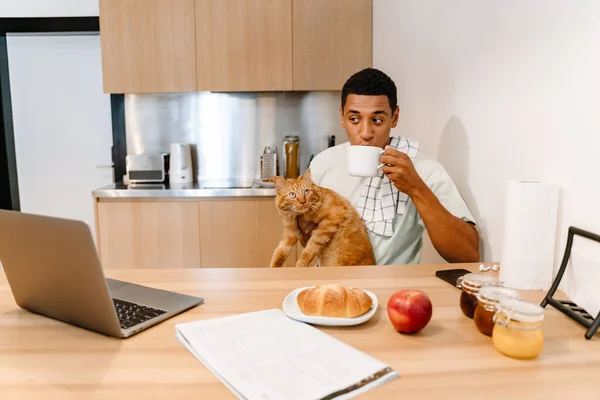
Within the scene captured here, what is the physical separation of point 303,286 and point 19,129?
3.26 meters

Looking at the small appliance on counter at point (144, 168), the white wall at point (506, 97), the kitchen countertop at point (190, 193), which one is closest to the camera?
the white wall at point (506, 97)

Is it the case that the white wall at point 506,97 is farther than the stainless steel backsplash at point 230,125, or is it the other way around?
the stainless steel backsplash at point 230,125

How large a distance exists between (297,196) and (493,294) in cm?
68

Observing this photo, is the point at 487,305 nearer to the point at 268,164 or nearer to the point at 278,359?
the point at 278,359

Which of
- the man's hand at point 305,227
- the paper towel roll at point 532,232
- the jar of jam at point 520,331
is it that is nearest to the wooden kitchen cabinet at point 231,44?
the man's hand at point 305,227

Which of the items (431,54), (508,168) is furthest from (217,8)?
(508,168)

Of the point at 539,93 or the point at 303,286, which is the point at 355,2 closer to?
the point at 539,93

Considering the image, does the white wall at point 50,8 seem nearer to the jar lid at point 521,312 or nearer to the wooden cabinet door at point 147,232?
the wooden cabinet door at point 147,232

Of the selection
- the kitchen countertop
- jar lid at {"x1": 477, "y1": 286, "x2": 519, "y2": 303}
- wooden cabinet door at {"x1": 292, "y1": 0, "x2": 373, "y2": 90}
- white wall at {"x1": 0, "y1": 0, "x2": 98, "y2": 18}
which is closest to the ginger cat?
jar lid at {"x1": 477, "y1": 286, "x2": 519, "y2": 303}

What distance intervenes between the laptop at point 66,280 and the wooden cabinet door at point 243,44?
2.29m

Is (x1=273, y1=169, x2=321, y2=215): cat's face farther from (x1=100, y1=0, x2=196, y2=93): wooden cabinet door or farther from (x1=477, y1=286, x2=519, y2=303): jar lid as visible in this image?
(x1=100, y1=0, x2=196, y2=93): wooden cabinet door

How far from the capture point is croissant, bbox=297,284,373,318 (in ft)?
2.97

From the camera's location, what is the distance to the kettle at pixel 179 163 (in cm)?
329

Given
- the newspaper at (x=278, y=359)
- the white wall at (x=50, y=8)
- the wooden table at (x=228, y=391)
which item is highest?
the white wall at (x=50, y=8)
